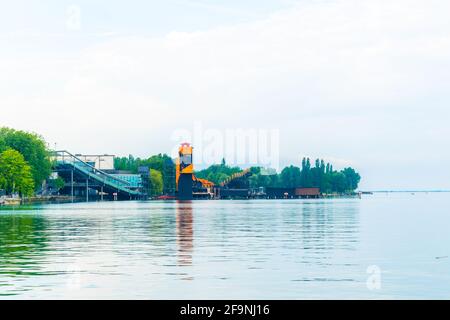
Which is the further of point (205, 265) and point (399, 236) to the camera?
point (399, 236)

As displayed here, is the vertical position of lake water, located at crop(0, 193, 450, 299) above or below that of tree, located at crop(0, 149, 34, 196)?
below

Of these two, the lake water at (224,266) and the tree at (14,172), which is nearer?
the lake water at (224,266)

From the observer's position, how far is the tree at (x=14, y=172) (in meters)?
183

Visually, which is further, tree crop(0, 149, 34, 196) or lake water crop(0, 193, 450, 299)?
tree crop(0, 149, 34, 196)

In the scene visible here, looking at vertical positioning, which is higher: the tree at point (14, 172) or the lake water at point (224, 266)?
the tree at point (14, 172)

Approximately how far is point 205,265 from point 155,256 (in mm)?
5193

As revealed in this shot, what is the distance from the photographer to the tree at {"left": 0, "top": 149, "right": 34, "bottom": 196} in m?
183

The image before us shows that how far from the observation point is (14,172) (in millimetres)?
184000

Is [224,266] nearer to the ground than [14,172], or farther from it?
nearer to the ground
